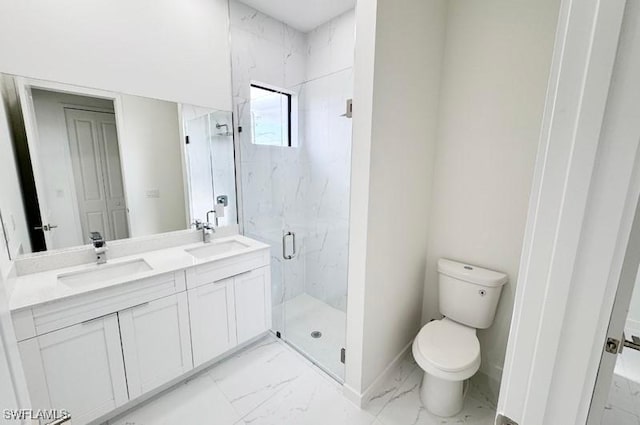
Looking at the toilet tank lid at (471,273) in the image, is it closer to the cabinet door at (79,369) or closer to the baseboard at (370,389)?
the baseboard at (370,389)

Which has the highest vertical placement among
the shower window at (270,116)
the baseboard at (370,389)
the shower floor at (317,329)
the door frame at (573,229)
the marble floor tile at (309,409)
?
the shower window at (270,116)

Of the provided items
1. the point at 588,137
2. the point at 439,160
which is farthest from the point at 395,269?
the point at 588,137

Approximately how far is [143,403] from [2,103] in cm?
194

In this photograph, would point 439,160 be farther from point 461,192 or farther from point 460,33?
point 460,33

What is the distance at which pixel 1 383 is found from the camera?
1.54 ft

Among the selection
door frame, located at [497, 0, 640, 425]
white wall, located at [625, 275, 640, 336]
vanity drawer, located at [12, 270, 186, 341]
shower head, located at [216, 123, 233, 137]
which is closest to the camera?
door frame, located at [497, 0, 640, 425]

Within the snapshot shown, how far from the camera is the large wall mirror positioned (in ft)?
5.06

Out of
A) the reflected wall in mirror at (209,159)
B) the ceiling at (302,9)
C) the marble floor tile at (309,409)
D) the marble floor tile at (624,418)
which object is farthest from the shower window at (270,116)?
the marble floor tile at (624,418)

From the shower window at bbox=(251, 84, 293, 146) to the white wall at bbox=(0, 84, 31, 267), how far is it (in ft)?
5.17

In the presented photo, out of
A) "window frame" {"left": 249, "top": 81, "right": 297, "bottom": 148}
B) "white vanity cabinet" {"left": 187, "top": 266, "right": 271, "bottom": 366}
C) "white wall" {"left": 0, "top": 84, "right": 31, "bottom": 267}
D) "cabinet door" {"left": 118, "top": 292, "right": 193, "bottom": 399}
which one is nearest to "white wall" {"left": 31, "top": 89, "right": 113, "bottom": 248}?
"white wall" {"left": 0, "top": 84, "right": 31, "bottom": 267}

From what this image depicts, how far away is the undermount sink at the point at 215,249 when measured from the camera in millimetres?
2172

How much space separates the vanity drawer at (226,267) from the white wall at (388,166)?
0.90 meters

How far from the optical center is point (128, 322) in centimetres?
153

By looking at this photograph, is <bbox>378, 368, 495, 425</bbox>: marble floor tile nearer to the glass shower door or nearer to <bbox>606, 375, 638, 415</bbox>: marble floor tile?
the glass shower door
